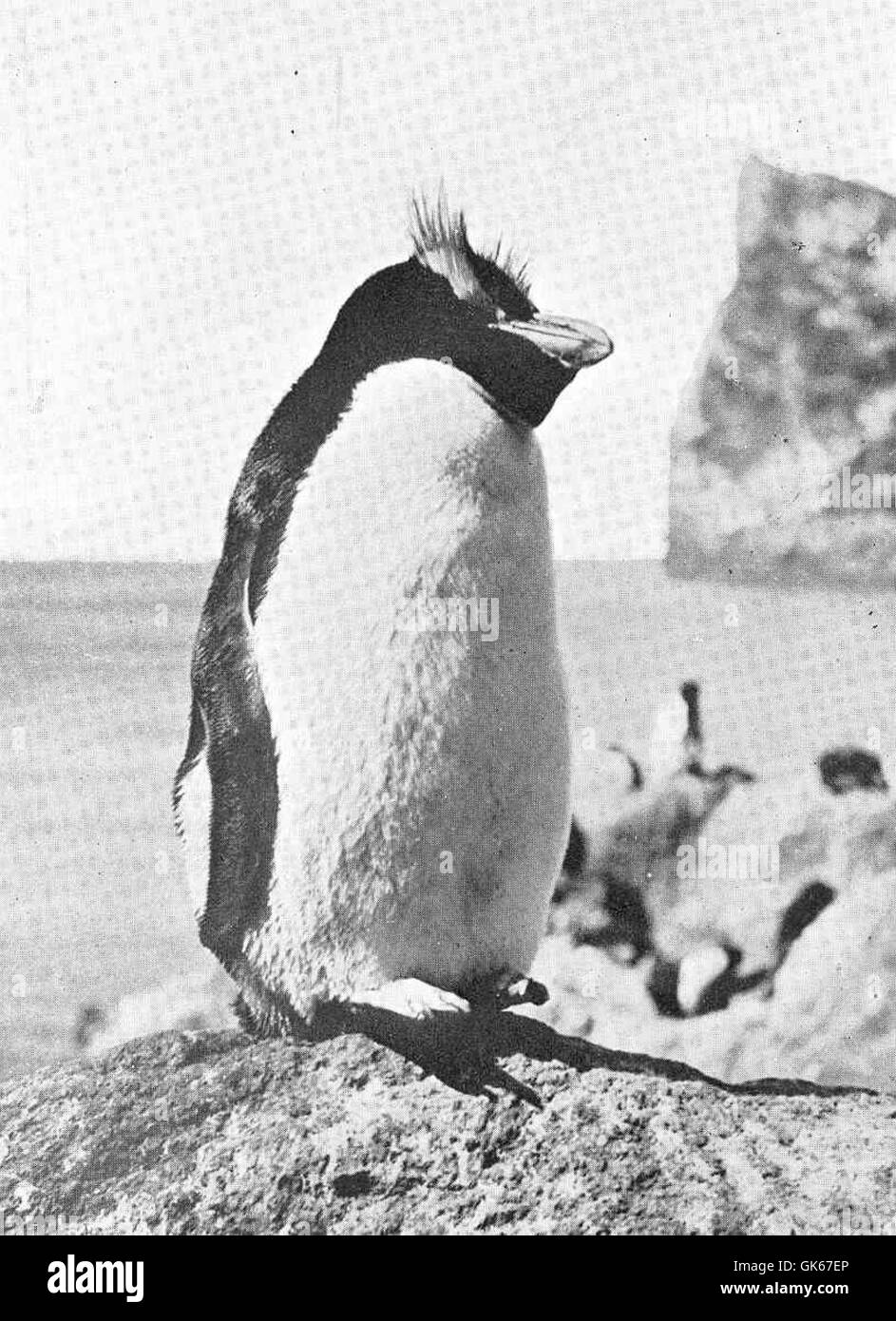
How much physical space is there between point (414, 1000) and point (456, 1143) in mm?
281

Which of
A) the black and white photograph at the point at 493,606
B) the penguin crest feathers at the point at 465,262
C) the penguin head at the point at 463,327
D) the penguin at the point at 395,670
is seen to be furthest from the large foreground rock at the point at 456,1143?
the penguin crest feathers at the point at 465,262

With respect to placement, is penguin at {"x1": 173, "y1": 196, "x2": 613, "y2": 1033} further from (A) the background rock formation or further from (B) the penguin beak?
(A) the background rock formation

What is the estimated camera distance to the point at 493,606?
7.26 ft

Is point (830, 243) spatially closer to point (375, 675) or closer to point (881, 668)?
point (881, 668)

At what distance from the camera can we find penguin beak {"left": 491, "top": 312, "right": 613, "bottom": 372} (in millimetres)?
2258

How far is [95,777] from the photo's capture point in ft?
7.84

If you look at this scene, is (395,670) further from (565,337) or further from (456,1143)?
(456,1143)

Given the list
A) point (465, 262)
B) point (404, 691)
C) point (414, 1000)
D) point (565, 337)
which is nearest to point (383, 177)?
point (465, 262)

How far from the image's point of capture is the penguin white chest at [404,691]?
218cm

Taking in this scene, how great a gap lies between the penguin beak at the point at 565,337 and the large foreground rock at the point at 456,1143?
118cm

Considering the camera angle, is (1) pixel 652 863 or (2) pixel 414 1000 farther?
(1) pixel 652 863

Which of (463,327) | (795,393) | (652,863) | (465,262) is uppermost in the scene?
(465,262)

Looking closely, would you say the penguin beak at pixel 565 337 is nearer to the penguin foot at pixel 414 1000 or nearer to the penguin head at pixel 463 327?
the penguin head at pixel 463 327
